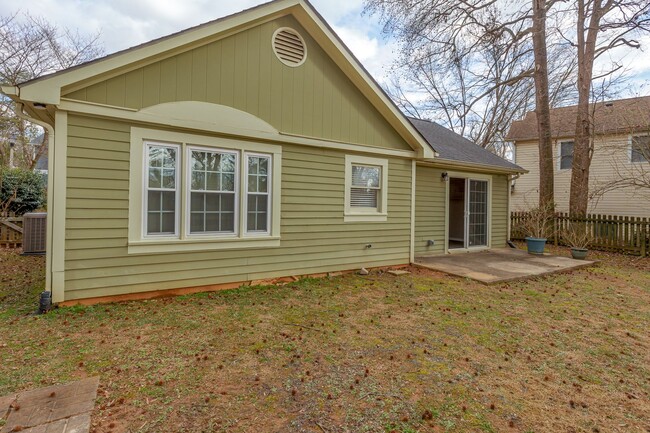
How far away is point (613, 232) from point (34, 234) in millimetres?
15810

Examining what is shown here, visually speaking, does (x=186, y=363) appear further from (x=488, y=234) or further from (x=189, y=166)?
(x=488, y=234)

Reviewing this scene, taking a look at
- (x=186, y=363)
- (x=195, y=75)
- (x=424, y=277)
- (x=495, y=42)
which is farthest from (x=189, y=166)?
(x=495, y=42)

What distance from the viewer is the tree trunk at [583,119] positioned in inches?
478

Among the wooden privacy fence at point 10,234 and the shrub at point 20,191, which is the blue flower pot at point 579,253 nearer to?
the wooden privacy fence at point 10,234

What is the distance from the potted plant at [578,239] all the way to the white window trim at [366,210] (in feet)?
18.3

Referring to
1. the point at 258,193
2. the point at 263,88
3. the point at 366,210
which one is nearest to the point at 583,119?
the point at 366,210

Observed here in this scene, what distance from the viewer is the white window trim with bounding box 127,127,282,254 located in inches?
197

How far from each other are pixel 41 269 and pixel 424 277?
7.62m

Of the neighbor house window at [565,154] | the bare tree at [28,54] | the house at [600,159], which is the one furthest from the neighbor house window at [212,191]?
the neighbor house window at [565,154]

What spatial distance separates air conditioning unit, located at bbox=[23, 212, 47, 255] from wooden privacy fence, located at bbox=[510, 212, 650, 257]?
14.9m

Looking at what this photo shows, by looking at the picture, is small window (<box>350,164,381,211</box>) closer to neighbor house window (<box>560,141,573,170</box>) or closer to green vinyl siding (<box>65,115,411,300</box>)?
green vinyl siding (<box>65,115,411,300</box>)

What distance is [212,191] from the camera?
5656mm

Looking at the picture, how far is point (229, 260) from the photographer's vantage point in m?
5.86

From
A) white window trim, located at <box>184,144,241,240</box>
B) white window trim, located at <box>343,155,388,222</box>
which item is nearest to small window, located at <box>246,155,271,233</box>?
white window trim, located at <box>184,144,241,240</box>
